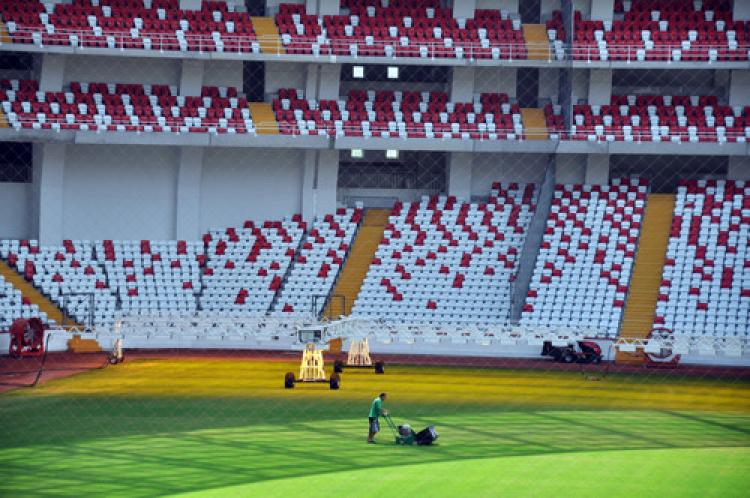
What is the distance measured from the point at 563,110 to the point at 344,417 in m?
25.0

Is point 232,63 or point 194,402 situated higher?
point 232,63

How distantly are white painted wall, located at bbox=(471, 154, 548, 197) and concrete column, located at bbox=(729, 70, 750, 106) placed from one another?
7157 mm

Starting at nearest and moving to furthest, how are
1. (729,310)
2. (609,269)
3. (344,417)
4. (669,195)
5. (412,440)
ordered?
(412,440) → (344,417) → (729,310) → (609,269) → (669,195)

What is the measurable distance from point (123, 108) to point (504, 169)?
46.6ft

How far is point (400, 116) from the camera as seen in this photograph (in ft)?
176

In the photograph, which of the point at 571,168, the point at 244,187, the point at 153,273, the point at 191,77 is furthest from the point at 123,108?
the point at 571,168

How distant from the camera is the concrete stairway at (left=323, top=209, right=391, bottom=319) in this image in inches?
1978

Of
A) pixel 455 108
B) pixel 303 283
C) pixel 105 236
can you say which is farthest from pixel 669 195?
pixel 105 236

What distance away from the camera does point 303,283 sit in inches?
2016

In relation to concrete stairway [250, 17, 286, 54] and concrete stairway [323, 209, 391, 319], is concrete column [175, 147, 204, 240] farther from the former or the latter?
concrete stairway [323, 209, 391, 319]

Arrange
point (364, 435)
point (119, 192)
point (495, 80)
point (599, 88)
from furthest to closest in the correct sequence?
point (495, 80)
point (599, 88)
point (119, 192)
point (364, 435)

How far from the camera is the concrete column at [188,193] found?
53.6 meters

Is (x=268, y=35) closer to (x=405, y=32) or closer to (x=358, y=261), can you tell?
(x=405, y=32)

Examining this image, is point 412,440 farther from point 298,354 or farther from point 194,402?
point 298,354
